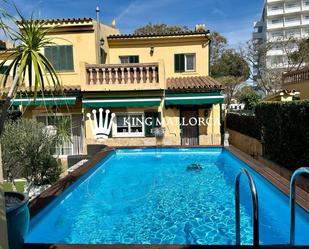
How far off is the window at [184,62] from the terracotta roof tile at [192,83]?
997 mm

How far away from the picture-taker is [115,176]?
18.9 meters

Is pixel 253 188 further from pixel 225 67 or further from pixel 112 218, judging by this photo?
pixel 225 67

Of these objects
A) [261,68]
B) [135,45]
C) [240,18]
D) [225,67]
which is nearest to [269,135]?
[135,45]

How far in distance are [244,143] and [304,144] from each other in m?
13.2

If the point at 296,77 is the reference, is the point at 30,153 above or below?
below

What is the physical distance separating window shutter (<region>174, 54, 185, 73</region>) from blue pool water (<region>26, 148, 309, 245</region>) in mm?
16017

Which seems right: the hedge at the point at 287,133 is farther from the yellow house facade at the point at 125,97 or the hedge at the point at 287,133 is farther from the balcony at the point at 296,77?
the balcony at the point at 296,77

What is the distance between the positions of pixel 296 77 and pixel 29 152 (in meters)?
33.2

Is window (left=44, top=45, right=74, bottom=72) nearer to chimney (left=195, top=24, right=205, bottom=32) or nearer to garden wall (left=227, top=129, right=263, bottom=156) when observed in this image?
chimney (left=195, top=24, right=205, bottom=32)

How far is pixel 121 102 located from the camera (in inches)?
1069

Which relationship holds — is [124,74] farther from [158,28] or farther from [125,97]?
[158,28]

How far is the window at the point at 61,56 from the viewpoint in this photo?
29328 millimetres

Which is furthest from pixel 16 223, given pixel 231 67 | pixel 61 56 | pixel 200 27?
pixel 231 67

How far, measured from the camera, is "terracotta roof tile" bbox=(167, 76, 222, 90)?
88.5ft
